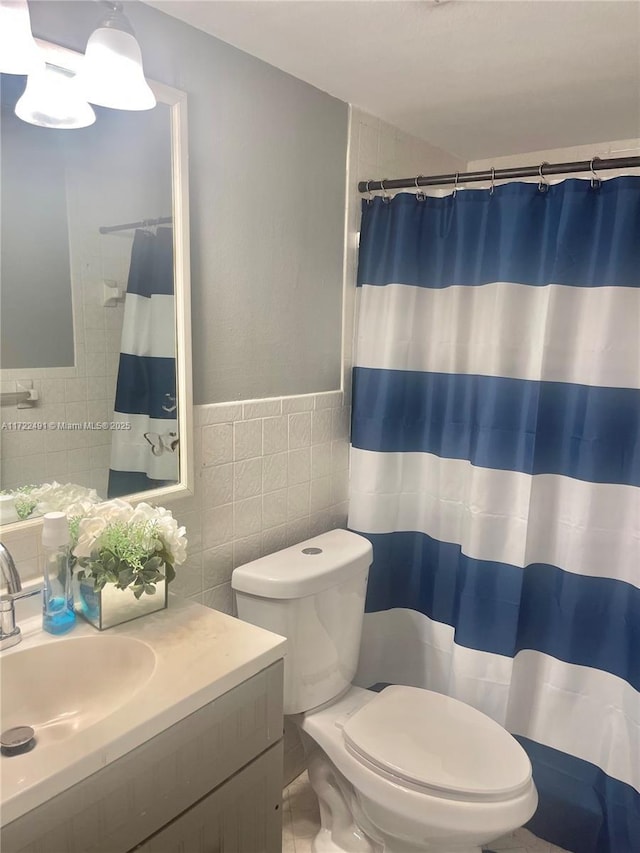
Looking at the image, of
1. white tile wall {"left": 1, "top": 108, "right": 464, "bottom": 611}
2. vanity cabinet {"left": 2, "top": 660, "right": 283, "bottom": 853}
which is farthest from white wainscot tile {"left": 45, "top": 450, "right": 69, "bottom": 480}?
vanity cabinet {"left": 2, "top": 660, "right": 283, "bottom": 853}

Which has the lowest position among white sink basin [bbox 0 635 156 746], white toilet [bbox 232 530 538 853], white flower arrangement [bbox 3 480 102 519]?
white toilet [bbox 232 530 538 853]

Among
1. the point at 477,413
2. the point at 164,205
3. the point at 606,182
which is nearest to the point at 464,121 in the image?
the point at 606,182

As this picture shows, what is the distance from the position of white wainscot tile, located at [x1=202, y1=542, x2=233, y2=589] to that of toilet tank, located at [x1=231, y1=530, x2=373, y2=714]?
2.3 inches

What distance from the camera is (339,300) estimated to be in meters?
1.97

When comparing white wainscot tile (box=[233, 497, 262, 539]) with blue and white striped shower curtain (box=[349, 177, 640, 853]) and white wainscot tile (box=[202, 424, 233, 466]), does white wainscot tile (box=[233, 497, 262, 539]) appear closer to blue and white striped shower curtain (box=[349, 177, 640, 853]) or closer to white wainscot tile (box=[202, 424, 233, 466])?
white wainscot tile (box=[202, 424, 233, 466])

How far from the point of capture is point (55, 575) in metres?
→ 1.16

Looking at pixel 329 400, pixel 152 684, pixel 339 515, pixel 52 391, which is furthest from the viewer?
pixel 339 515

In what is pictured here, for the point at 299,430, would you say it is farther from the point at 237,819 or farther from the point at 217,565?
the point at 237,819

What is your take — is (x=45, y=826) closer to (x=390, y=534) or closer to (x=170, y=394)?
(x=170, y=394)

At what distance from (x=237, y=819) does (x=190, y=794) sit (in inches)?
6.7

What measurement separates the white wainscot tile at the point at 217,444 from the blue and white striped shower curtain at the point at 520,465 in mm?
551

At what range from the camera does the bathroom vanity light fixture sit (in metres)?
1.11

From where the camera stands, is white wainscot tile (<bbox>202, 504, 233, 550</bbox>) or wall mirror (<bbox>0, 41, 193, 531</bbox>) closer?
wall mirror (<bbox>0, 41, 193, 531</bbox>)

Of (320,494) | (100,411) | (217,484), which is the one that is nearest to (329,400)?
(320,494)
